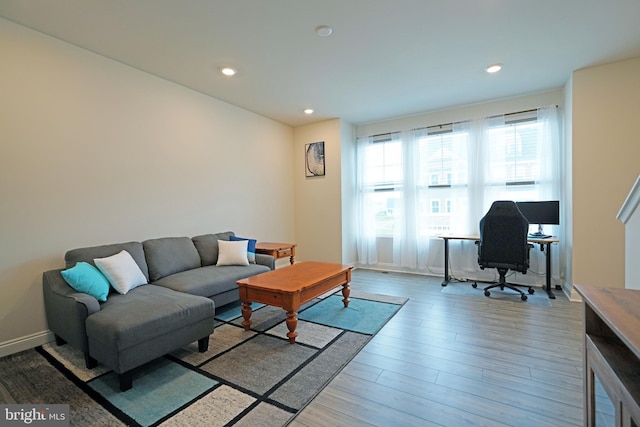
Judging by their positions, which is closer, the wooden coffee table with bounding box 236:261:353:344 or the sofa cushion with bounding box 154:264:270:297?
the wooden coffee table with bounding box 236:261:353:344

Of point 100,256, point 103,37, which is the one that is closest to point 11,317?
point 100,256

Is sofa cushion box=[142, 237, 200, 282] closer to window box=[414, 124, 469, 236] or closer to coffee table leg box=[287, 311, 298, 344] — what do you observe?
coffee table leg box=[287, 311, 298, 344]

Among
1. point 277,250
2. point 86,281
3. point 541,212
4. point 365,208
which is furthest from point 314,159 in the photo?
point 86,281

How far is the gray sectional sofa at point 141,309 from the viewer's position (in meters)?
1.92

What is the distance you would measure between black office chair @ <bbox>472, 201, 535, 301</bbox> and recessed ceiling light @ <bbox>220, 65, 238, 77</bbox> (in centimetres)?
347

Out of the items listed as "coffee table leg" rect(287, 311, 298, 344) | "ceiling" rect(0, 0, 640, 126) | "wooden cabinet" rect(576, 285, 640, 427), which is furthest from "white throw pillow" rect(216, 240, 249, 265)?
"wooden cabinet" rect(576, 285, 640, 427)

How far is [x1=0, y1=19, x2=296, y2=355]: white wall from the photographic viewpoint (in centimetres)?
243

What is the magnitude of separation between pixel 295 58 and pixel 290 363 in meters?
2.86

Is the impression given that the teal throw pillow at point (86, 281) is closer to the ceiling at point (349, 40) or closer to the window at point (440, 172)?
the ceiling at point (349, 40)

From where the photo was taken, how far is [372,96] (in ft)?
13.6

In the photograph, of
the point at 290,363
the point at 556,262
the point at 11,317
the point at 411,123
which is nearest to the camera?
the point at 290,363

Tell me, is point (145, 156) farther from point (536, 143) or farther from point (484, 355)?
point (536, 143)

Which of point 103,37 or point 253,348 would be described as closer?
point 253,348

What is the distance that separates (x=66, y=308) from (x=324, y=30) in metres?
3.04
